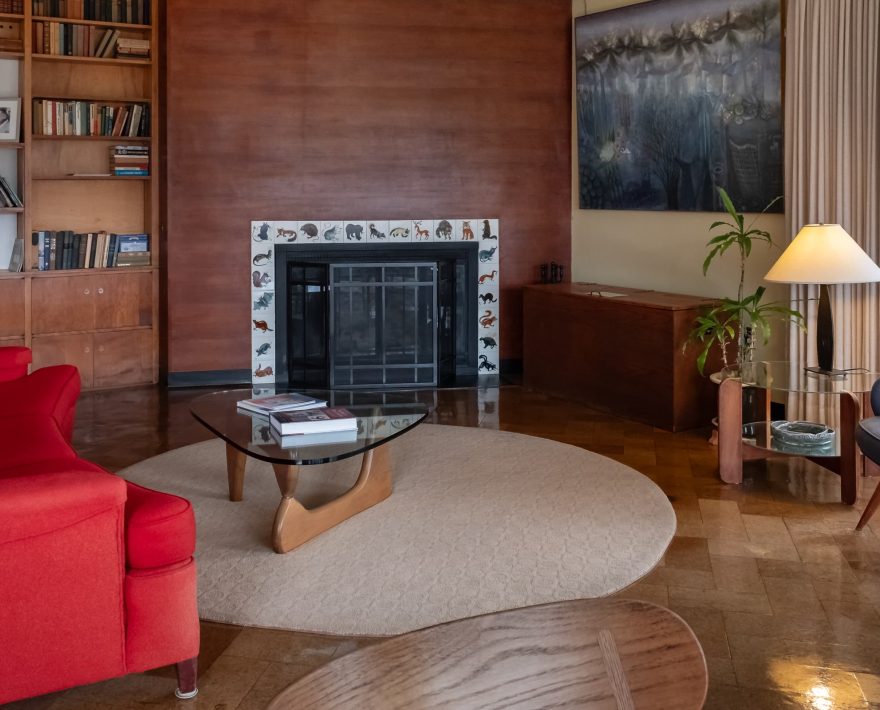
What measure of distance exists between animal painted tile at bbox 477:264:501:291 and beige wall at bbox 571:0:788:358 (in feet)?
1.79

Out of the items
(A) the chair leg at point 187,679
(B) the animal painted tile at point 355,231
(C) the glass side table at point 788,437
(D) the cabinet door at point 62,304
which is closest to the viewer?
(A) the chair leg at point 187,679

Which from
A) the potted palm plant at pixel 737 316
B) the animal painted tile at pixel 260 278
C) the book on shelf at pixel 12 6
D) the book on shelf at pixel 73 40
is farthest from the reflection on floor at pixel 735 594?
the book on shelf at pixel 12 6

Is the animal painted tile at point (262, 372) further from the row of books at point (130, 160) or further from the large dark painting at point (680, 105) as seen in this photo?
the large dark painting at point (680, 105)

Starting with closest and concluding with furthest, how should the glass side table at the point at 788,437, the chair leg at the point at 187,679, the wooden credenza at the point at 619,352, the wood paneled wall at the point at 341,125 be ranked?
the chair leg at the point at 187,679 < the glass side table at the point at 788,437 < the wooden credenza at the point at 619,352 < the wood paneled wall at the point at 341,125

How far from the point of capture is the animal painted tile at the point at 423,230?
22.0 feet

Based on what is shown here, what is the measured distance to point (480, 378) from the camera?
6852 millimetres

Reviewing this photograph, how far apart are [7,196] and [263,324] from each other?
5.55ft

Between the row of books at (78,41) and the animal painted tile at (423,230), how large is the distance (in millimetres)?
1976

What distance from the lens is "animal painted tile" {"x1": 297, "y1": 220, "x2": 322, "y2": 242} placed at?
259 inches

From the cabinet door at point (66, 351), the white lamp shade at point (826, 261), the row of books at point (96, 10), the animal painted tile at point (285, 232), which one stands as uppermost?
the row of books at point (96, 10)

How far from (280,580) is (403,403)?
110cm

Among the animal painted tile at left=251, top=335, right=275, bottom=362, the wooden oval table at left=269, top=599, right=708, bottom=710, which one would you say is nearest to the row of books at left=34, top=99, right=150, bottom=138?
the animal painted tile at left=251, top=335, right=275, bottom=362

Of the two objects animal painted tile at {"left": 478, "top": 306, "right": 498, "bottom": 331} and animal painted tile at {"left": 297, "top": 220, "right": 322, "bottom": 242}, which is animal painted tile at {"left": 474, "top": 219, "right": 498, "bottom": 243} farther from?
animal painted tile at {"left": 297, "top": 220, "right": 322, "bottom": 242}

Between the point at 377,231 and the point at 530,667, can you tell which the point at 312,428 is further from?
the point at 377,231
